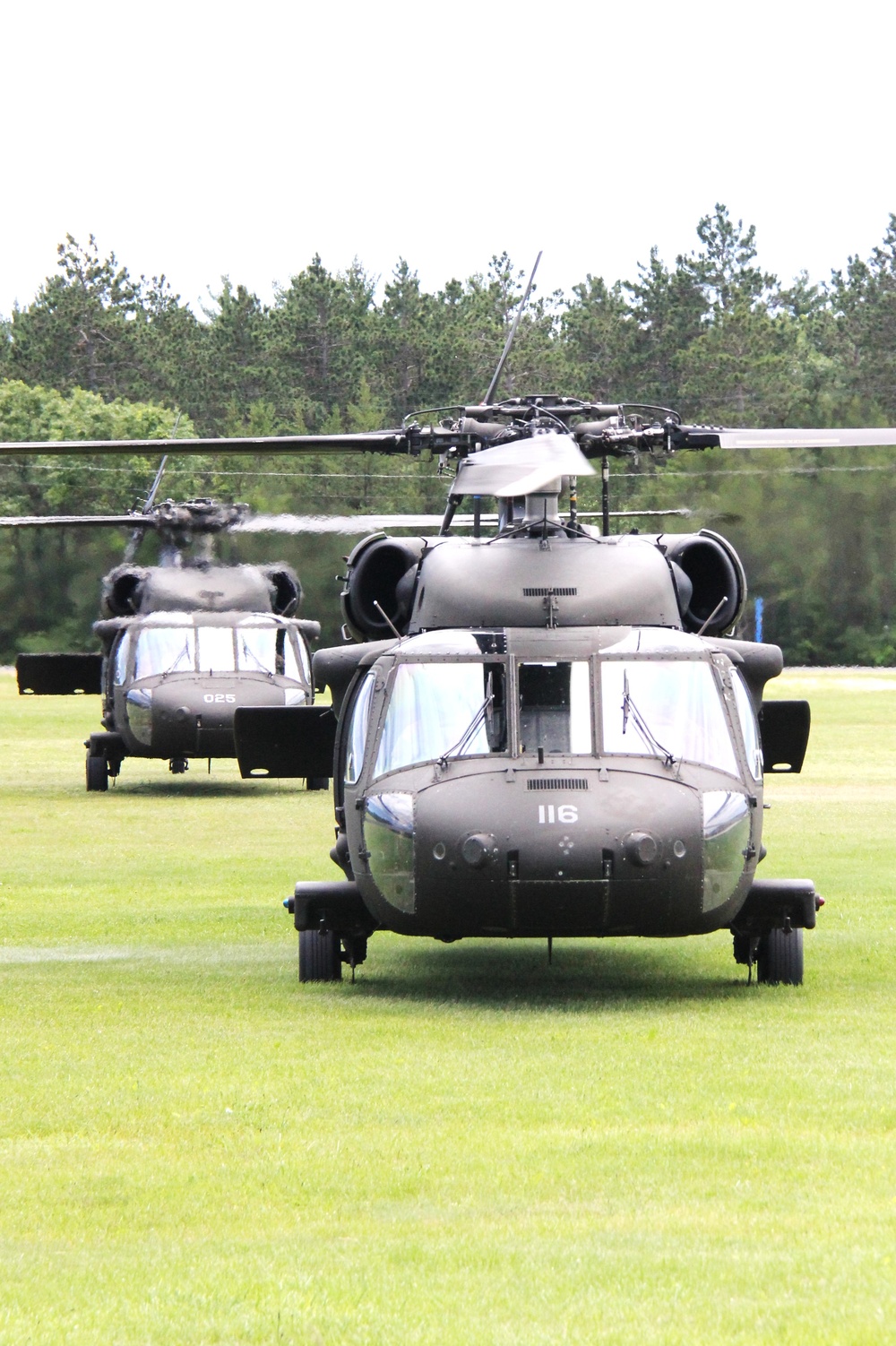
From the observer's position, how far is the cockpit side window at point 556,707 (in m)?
10.3

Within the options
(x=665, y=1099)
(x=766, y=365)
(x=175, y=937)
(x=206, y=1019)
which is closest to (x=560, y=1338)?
(x=665, y=1099)

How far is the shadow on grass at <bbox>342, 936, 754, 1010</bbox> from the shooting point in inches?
418

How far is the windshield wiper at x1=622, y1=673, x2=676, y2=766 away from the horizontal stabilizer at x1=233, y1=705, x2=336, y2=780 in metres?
2.64

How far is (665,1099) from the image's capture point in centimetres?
777

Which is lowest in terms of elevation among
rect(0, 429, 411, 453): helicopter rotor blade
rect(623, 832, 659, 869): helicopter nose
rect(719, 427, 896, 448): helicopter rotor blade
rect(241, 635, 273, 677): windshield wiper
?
rect(241, 635, 273, 677): windshield wiper

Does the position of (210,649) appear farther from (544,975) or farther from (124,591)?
(544,975)

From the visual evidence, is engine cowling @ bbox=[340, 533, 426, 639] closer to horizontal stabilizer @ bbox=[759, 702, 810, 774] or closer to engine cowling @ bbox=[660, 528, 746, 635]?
engine cowling @ bbox=[660, 528, 746, 635]

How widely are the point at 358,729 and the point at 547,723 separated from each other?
1221 millimetres

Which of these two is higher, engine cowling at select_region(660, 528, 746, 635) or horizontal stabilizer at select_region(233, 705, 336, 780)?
engine cowling at select_region(660, 528, 746, 635)

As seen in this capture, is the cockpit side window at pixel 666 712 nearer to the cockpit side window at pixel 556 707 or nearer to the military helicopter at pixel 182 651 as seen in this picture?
the cockpit side window at pixel 556 707

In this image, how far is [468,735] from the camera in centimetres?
1038

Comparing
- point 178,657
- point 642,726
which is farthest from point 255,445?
point 178,657

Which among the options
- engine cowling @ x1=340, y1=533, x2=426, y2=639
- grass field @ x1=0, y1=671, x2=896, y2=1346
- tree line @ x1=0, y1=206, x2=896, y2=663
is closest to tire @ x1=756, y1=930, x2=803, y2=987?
grass field @ x1=0, y1=671, x2=896, y2=1346

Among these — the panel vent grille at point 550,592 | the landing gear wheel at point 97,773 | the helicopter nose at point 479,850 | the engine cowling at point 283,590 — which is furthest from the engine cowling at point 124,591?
the helicopter nose at point 479,850
